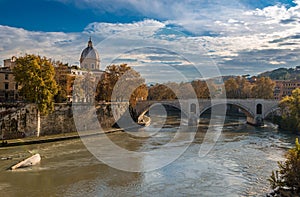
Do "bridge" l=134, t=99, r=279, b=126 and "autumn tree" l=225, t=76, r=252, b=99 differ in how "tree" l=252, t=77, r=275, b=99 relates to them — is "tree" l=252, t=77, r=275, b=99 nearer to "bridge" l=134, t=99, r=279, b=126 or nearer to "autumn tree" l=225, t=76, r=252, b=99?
"autumn tree" l=225, t=76, r=252, b=99

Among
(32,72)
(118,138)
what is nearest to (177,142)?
(118,138)

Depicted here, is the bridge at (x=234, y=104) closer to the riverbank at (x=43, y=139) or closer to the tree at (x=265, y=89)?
the tree at (x=265, y=89)

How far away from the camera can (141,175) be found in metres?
9.58

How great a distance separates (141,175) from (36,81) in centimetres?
774

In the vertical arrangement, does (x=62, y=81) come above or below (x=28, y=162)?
above

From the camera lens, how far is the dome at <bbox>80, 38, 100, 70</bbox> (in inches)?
1352

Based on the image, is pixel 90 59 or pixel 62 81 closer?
pixel 62 81

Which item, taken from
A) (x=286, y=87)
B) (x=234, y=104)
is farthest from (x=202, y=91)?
Answer: (x=286, y=87)

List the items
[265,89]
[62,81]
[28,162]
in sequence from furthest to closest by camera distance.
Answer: [265,89] < [62,81] < [28,162]

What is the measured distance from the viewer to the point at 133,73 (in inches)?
853

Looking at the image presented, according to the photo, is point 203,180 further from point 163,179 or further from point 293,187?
point 293,187

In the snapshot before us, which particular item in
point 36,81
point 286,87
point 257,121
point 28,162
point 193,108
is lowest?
point 28,162

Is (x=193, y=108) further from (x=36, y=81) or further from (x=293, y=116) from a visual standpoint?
(x=36, y=81)

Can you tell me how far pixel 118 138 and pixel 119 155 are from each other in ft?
14.1
